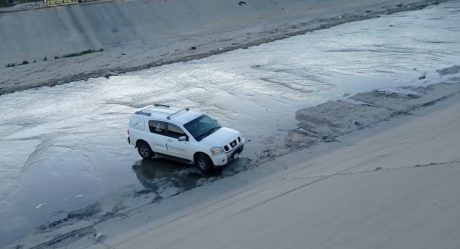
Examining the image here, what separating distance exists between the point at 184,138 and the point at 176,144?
475mm

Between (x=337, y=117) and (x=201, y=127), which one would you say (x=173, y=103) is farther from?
(x=201, y=127)

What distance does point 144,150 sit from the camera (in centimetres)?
1905

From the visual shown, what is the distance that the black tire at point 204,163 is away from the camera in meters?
17.0

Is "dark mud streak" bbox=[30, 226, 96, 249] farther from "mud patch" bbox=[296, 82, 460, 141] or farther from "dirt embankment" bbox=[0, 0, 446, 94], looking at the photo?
"dirt embankment" bbox=[0, 0, 446, 94]

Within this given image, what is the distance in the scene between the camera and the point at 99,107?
2778cm

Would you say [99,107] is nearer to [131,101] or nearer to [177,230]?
[131,101]

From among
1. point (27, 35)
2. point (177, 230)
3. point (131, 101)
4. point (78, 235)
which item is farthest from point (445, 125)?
point (27, 35)

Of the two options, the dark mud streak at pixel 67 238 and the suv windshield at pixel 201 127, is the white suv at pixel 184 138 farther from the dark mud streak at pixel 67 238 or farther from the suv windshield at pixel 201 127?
the dark mud streak at pixel 67 238

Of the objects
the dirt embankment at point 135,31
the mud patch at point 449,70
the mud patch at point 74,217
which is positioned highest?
the dirt embankment at point 135,31

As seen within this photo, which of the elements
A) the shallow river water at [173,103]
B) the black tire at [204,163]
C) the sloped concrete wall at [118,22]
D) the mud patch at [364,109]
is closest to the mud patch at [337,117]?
the mud patch at [364,109]

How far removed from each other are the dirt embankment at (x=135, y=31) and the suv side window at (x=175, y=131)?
18.8m

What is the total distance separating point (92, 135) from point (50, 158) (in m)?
2.63

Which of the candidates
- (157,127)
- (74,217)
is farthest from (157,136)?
(74,217)

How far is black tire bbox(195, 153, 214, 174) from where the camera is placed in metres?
17.0
